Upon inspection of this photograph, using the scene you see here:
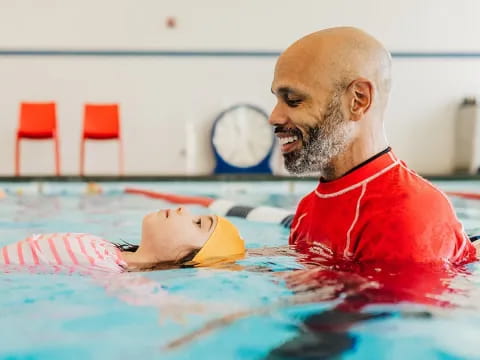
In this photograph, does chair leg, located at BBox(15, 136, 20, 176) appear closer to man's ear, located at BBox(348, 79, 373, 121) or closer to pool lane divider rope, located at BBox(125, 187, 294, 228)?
pool lane divider rope, located at BBox(125, 187, 294, 228)

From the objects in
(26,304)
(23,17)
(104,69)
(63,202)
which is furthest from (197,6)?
(26,304)

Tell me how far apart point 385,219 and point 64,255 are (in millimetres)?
1054

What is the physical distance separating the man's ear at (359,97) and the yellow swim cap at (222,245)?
24.3 inches

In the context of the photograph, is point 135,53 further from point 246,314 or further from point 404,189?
point 246,314

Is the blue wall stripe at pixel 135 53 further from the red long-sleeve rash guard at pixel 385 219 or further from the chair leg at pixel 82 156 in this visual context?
the red long-sleeve rash guard at pixel 385 219

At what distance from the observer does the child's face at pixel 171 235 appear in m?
2.16

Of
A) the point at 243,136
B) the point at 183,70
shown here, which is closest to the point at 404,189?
the point at 243,136

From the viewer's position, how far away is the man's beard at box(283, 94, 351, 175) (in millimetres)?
2043

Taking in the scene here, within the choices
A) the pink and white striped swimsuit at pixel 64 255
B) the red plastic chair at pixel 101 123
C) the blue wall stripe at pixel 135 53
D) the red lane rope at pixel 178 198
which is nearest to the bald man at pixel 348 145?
the pink and white striped swimsuit at pixel 64 255

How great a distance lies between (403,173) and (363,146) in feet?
0.54

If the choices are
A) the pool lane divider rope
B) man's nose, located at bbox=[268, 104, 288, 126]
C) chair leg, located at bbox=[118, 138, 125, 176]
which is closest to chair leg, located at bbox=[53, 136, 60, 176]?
chair leg, located at bbox=[118, 138, 125, 176]

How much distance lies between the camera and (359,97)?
6.69ft

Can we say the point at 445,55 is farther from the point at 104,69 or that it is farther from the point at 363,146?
the point at 363,146

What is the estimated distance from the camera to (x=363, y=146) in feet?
6.86
